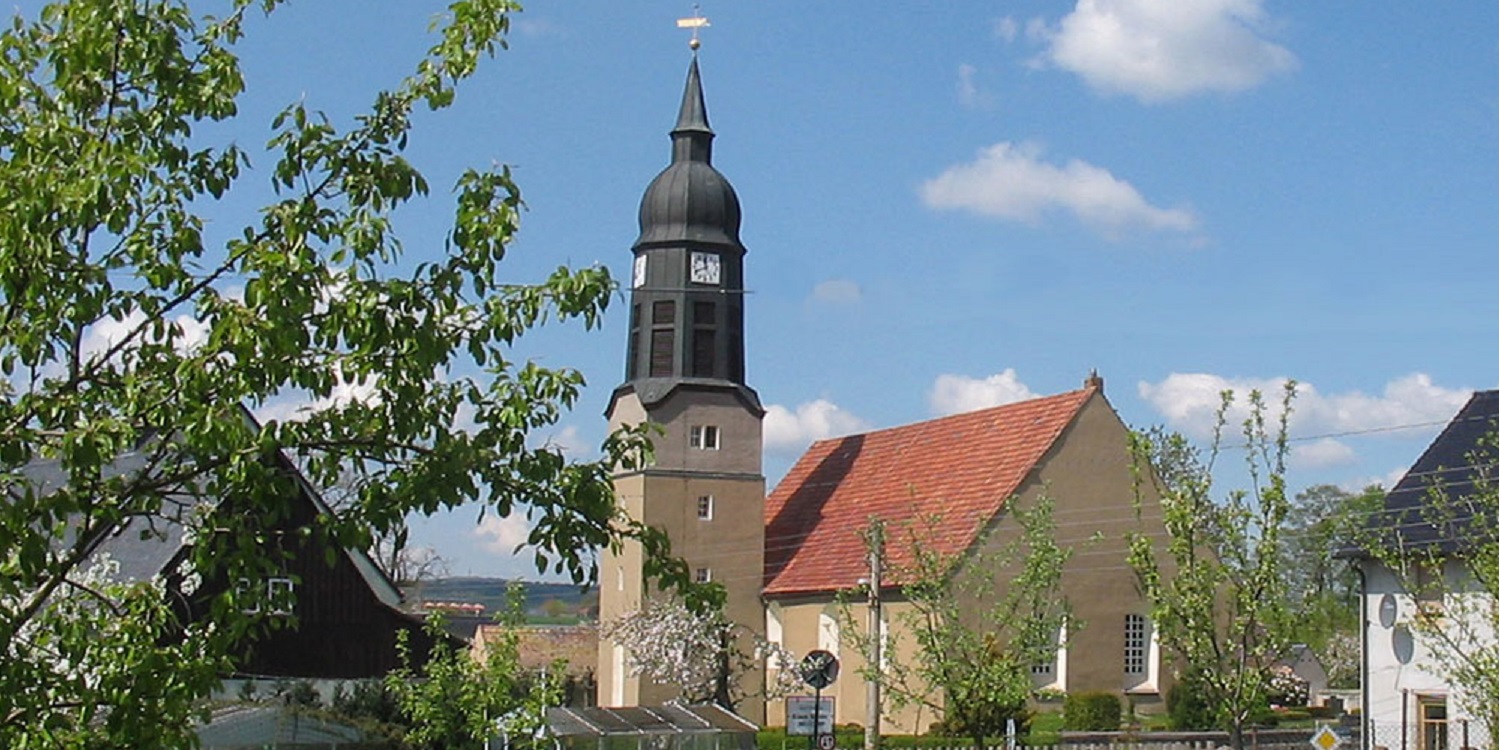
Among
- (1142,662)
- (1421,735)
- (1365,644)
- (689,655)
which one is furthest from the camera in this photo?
(689,655)

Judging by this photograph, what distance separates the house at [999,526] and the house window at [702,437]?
4861 mm

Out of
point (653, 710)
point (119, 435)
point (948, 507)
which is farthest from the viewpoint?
point (948, 507)

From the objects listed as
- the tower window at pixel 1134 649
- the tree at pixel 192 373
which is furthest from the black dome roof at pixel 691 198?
the tree at pixel 192 373

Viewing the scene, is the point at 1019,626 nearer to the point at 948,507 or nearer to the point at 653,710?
the point at 653,710

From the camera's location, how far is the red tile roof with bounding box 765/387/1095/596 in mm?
53312

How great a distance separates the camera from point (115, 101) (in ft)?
25.6

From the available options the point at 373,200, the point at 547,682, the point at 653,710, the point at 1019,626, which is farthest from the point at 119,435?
the point at 653,710

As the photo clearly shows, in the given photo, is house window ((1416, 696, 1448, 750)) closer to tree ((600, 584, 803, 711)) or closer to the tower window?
the tower window

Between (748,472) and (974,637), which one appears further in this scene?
(748,472)

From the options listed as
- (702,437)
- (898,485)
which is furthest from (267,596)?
(898,485)

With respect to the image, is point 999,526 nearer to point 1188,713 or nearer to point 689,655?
point 1188,713

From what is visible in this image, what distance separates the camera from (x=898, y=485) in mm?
59781

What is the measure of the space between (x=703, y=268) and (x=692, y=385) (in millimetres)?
3547

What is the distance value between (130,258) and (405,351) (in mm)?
1187
